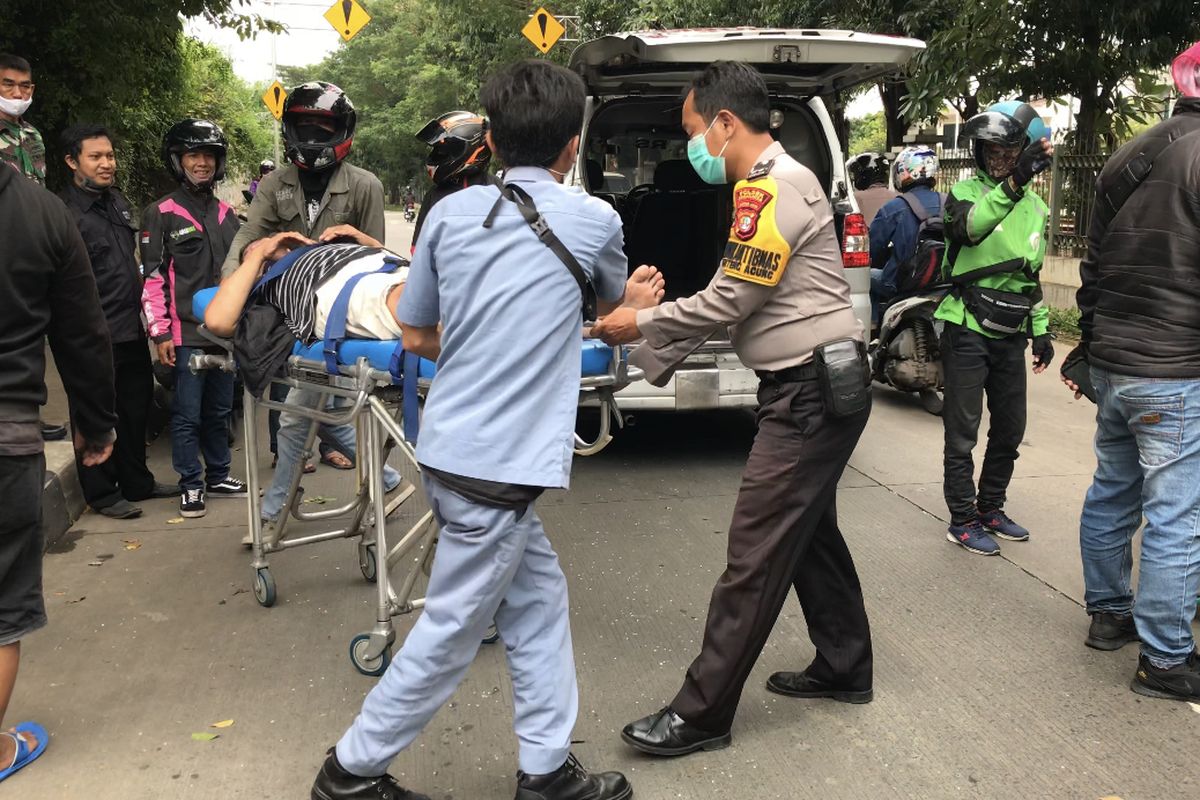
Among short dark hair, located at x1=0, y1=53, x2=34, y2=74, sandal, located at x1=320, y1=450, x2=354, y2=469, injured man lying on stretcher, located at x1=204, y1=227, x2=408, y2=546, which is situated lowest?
sandal, located at x1=320, y1=450, x2=354, y2=469

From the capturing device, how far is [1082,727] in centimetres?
317

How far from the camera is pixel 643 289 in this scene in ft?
9.67

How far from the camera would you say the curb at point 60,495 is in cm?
500

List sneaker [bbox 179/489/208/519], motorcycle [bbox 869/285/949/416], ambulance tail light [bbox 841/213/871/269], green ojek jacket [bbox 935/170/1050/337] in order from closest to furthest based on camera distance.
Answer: green ojek jacket [bbox 935/170/1050/337] < sneaker [bbox 179/489/208/519] < ambulance tail light [bbox 841/213/871/269] < motorcycle [bbox 869/285/949/416]

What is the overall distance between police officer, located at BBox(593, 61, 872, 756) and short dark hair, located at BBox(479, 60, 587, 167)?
0.59 m

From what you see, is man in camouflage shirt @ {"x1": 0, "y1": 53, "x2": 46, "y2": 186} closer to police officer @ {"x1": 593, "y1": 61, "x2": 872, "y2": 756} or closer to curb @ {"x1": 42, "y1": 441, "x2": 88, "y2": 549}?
curb @ {"x1": 42, "y1": 441, "x2": 88, "y2": 549}

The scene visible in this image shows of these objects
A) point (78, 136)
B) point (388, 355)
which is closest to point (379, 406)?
point (388, 355)

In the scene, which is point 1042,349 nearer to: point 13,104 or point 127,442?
point 127,442

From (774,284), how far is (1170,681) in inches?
74.2

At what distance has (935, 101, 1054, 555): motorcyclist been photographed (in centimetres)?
436

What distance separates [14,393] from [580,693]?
6.25 ft

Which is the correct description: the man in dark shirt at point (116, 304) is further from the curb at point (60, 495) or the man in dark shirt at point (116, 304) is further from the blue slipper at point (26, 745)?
the blue slipper at point (26, 745)

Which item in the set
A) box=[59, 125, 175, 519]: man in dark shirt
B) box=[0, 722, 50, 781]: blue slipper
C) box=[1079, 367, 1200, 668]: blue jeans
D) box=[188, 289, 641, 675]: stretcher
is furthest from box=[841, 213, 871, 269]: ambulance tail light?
box=[0, 722, 50, 781]: blue slipper

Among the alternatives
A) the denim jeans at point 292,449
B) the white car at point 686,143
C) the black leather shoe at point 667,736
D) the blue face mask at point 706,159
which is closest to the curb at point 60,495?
the denim jeans at point 292,449
